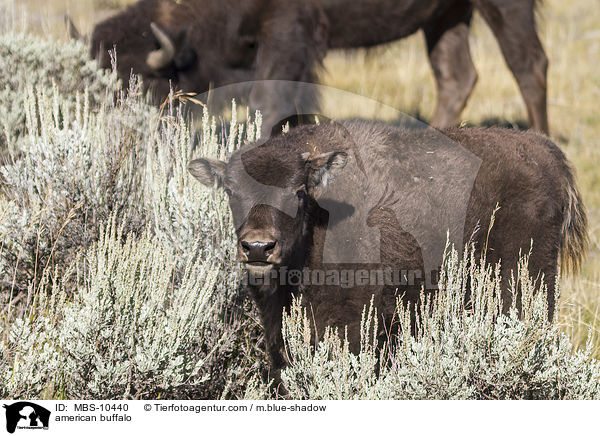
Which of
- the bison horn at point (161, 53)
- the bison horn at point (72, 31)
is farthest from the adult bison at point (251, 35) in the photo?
the bison horn at point (72, 31)

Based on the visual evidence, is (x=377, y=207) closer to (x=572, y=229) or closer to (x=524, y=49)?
(x=572, y=229)

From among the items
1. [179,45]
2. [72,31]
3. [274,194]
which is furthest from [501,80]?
[274,194]

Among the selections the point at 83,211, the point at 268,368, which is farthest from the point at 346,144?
the point at 83,211

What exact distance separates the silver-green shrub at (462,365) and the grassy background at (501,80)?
271 cm

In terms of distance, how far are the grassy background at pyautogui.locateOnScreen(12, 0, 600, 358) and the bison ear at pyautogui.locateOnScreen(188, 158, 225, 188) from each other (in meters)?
3.49

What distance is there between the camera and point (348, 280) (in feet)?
13.2

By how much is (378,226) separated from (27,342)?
1954 mm

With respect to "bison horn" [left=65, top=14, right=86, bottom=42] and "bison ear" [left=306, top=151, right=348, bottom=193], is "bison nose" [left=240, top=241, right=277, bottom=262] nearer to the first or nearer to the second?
"bison ear" [left=306, top=151, right=348, bottom=193]

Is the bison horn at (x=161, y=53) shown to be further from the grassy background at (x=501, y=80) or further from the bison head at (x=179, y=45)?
the grassy background at (x=501, y=80)

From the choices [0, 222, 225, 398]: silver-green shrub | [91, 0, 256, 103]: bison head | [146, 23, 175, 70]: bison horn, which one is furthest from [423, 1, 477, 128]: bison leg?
[0, 222, 225, 398]: silver-green shrub

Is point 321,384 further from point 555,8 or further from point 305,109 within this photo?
point 555,8

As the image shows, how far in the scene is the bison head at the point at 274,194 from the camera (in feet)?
11.7

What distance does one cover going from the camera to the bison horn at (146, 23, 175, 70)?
292 inches

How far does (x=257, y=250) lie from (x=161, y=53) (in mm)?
4501
